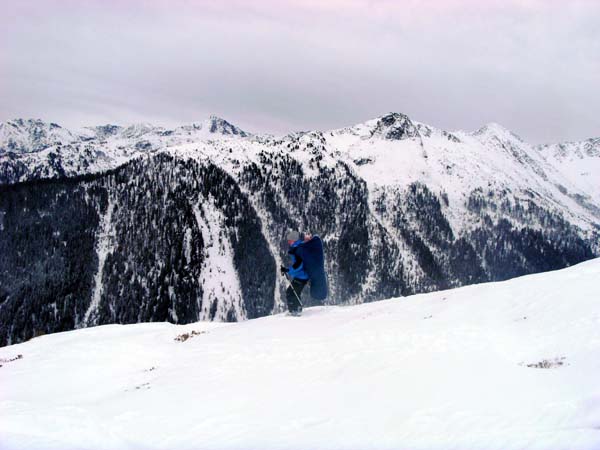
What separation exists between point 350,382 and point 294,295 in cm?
1132

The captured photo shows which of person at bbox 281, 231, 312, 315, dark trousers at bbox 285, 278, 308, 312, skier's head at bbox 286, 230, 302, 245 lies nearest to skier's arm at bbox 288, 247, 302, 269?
person at bbox 281, 231, 312, 315

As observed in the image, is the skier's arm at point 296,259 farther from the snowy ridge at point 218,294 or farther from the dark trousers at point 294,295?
the snowy ridge at point 218,294

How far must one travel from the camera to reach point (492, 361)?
36.8 ft

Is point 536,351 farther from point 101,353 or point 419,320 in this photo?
point 101,353

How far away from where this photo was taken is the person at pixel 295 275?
21969mm

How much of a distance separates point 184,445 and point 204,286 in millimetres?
184741

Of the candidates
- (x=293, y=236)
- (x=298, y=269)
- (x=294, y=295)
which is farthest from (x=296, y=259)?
(x=294, y=295)

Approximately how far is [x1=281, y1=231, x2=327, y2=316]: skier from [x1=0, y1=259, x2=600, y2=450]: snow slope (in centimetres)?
246

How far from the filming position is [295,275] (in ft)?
74.2

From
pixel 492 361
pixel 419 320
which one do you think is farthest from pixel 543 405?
pixel 419 320

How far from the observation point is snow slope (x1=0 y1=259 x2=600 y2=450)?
313 inches

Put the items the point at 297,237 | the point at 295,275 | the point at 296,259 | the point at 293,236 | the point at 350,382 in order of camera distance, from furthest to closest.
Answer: the point at 295,275, the point at 296,259, the point at 297,237, the point at 293,236, the point at 350,382

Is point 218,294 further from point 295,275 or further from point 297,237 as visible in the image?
point 297,237

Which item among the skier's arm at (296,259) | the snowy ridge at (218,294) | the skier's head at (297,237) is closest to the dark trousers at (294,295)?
the skier's arm at (296,259)
